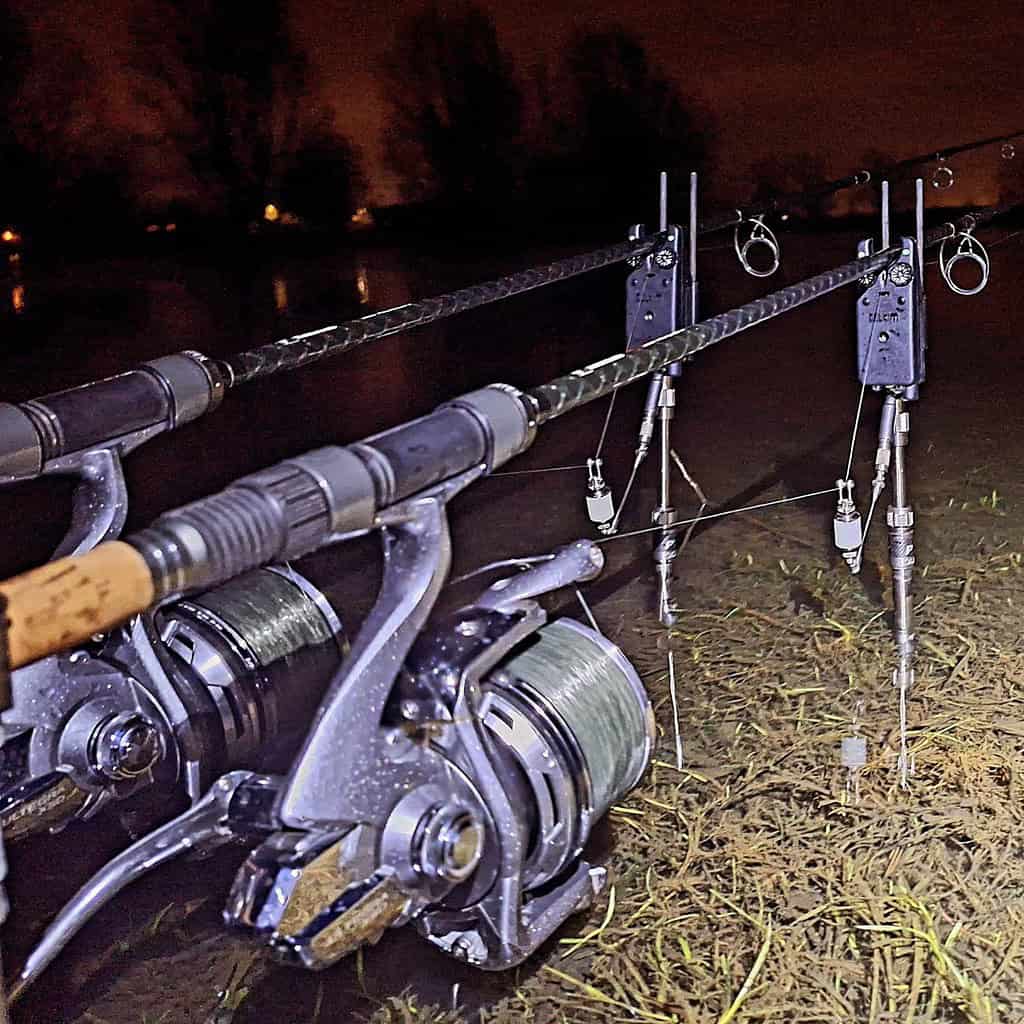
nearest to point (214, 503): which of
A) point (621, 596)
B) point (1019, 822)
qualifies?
point (1019, 822)

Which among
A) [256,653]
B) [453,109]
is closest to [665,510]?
[256,653]

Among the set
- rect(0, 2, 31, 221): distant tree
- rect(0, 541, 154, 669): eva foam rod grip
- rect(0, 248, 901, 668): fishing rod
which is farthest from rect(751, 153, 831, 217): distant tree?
rect(0, 541, 154, 669): eva foam rod grip

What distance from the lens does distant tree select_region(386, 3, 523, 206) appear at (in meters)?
4.37

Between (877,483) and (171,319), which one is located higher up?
(877,483)

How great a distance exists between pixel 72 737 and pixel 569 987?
52cm

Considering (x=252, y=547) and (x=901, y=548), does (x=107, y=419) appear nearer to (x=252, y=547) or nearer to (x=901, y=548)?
(x=252, y=547)

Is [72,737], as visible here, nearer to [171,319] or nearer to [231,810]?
[231,810]

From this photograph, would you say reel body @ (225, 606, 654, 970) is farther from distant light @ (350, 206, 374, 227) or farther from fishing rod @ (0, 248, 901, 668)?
distant light @ (350, 206, 374, 227)


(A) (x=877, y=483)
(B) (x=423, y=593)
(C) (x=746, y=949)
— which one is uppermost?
(B) (x=423, y=593)

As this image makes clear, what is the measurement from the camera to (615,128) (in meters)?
4.62

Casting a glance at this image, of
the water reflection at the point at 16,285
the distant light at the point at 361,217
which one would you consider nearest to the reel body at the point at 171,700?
the water reflection at the point at 16,285

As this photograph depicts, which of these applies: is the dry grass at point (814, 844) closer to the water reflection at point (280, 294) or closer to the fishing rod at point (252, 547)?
the fishing rod at point (252, 547)

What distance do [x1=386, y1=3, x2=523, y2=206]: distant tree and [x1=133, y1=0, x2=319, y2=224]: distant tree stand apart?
34cm

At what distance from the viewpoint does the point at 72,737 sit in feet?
3.67
